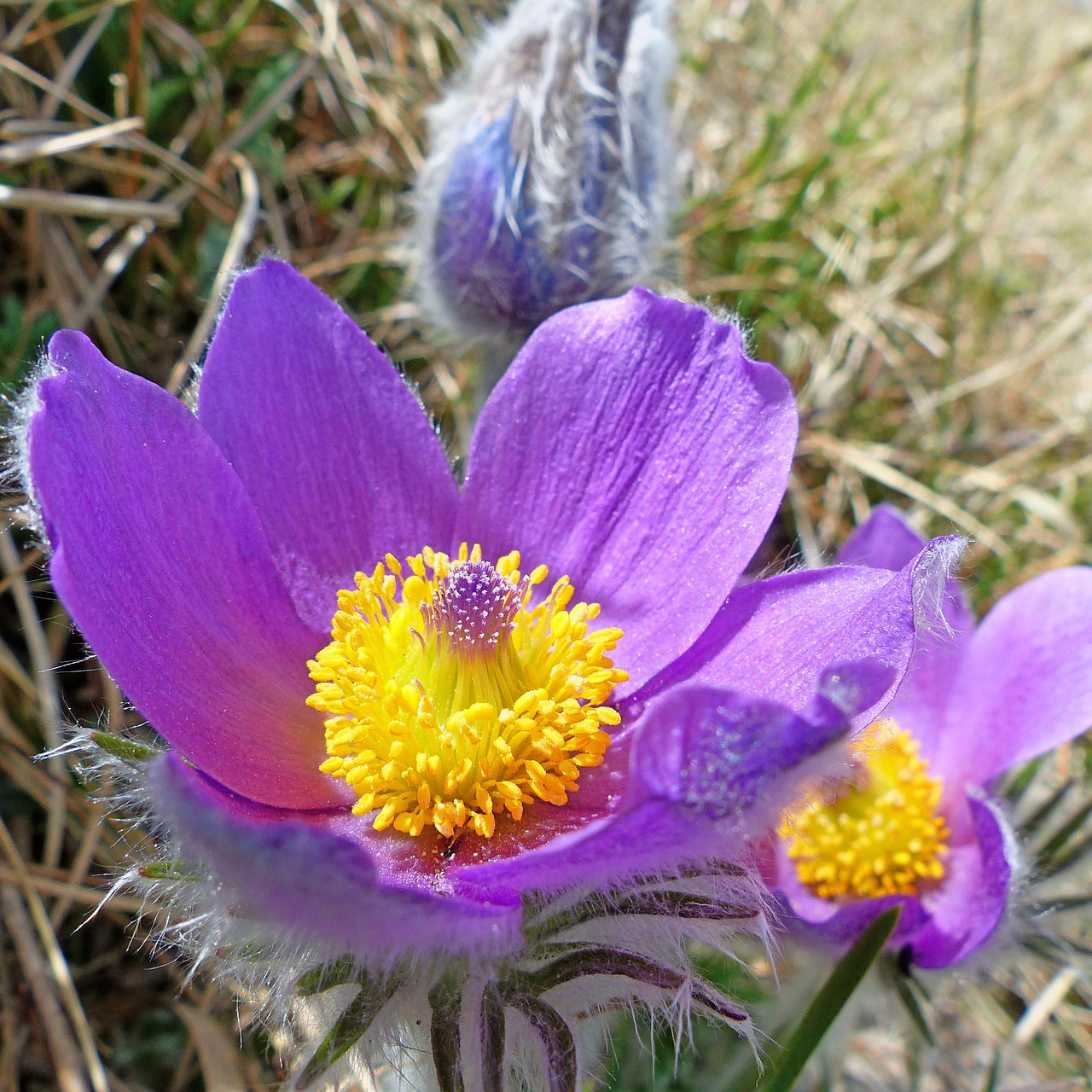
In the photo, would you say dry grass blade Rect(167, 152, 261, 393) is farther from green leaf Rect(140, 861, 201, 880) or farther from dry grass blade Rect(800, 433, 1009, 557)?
dry grass blade Rect(800, 433, 1009, 557)

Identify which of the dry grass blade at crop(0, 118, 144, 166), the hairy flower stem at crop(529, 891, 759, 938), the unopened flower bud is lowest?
the hairy flower stem at crop(529, 891, 759, 938)

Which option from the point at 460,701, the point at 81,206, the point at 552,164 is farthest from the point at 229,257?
the point at 460,701

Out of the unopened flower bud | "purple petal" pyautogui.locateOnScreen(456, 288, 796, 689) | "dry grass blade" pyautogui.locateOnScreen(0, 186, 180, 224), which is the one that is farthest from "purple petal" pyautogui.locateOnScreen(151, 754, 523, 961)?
"dry grass blade" pyautogui.locateOnScreen(0, 186, 180, 224)

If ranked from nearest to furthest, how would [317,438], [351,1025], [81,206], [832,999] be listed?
[351,1025], [832,999], [317,438], [81,206]

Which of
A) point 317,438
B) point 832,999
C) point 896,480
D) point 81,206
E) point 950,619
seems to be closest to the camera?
Result: point 832,999

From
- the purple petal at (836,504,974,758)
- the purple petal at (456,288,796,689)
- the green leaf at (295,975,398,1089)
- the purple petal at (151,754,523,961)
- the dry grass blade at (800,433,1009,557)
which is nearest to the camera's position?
the purple petal at (151,754,523,961)

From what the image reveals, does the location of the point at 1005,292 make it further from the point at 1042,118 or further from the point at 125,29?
the point at 125,29

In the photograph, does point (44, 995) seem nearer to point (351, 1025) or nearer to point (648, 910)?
point (351, 1025)
